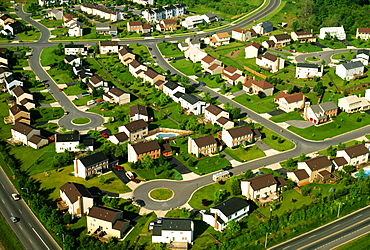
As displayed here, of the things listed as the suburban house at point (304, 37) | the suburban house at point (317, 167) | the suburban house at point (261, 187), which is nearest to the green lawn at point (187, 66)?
the suburban house at point (304, 37)

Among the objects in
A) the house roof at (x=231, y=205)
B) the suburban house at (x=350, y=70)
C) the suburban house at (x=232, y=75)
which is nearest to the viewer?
the house roof at (x=231, y=205)

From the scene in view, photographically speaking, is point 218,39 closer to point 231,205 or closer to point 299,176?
point 299,176

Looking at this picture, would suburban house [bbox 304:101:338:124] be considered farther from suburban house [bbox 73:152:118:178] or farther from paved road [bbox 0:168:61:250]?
paved road [bbox 0:168:61:250]

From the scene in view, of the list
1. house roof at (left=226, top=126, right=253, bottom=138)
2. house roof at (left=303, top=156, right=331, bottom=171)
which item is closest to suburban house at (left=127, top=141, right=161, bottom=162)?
house roof at (left=226, top=126, right=253, bottom=138)

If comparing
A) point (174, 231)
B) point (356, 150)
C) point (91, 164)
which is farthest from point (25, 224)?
point (356, 150)

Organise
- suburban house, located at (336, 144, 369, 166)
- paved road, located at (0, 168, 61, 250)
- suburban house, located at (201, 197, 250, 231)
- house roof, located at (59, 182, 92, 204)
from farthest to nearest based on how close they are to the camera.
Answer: suburban house, located at (336, 144, 369, 166)
house roof, located at (59, 182, 92, 204)
suburban house, located at (201, 197, 250, 231)
paved road, located at (0, 168, 61, 250)

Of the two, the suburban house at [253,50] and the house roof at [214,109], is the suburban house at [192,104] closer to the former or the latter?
the house roof at [214,109]
